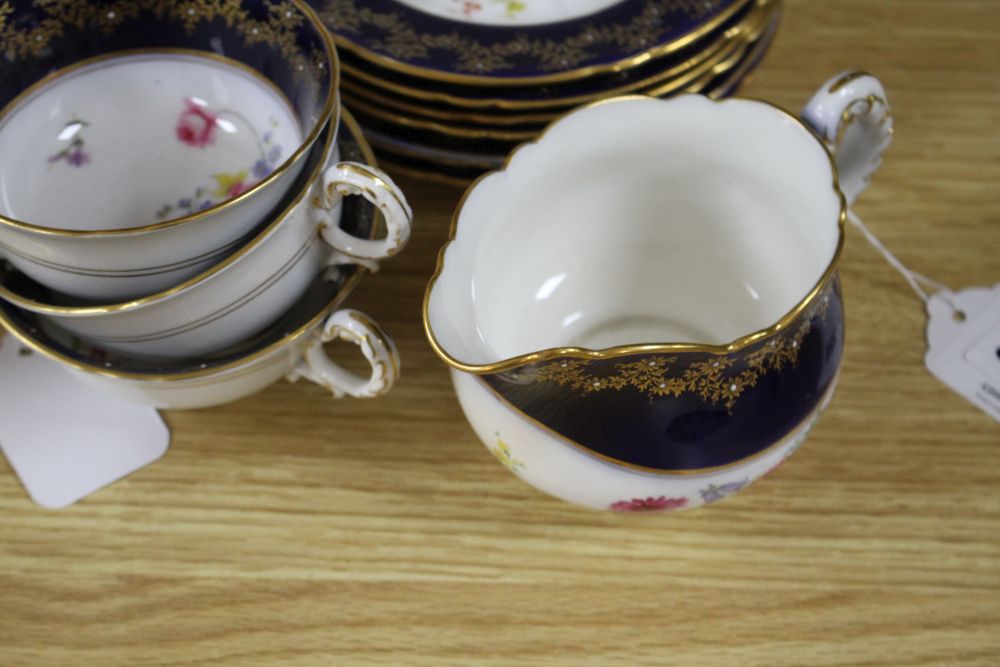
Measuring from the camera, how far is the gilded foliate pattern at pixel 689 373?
389 mm

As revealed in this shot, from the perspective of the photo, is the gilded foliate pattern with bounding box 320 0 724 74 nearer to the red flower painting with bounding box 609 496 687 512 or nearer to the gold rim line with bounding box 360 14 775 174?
the gold rim line with bounding box 360 14 775 174

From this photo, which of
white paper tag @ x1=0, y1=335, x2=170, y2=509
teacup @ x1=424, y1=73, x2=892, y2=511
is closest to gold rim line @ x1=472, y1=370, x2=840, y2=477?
teacup @ x1=424, y1=73, x2=892, y2=511

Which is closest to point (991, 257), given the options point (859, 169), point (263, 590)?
point (859, 169)

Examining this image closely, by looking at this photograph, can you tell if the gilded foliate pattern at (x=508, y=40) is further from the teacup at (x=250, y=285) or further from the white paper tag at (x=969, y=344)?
the white paper tag at (x=969, y=344)

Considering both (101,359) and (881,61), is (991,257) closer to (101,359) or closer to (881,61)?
(881,61)

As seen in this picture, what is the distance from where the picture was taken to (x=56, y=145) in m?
0.56

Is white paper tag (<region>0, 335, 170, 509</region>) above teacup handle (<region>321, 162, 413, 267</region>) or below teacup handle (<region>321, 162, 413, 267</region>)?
below

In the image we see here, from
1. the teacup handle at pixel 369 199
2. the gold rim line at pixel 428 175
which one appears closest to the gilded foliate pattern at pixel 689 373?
the teacup handle at pixel 369 199

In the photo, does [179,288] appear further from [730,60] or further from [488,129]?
[730,60]

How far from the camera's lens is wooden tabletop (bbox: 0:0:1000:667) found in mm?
457

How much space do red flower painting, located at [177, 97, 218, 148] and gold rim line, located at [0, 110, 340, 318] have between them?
18 centimetres

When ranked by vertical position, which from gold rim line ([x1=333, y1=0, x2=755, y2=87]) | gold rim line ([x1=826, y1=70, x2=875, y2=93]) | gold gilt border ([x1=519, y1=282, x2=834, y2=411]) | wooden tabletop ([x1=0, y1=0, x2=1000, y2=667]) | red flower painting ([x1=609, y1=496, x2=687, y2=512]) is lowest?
wooden tabletop ([x1=0, y1=0, x2=1000, y2=667])

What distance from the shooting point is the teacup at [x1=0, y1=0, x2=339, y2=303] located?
525mm

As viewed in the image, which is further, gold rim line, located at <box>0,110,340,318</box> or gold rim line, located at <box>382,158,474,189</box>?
gold rim line, located at <box>382,158,474,189</box>
